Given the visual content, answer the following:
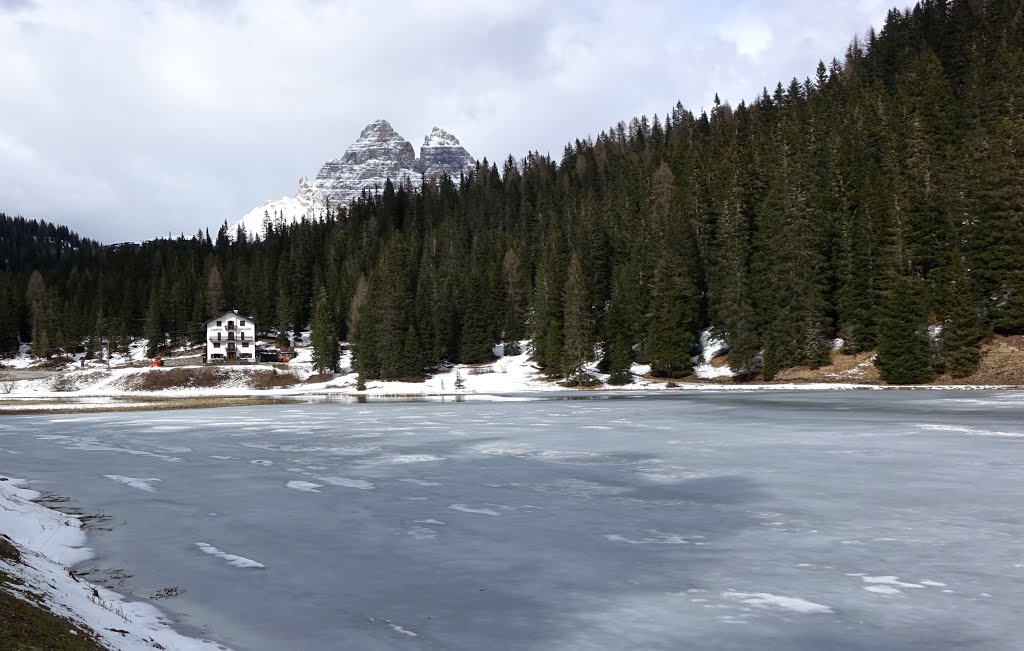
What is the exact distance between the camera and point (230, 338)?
118 metres

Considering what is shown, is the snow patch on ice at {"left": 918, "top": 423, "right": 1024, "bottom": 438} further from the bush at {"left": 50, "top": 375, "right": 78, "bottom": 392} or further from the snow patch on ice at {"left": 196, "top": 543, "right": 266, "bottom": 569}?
the bush at {"left": 50, "top": 375, "right": 78, "bottom": 392}

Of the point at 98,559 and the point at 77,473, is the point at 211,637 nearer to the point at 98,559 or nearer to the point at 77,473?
the point at 98,559

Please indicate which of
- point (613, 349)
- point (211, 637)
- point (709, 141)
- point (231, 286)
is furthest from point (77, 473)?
point (231, 286)

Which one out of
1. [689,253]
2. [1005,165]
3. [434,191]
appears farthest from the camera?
[434,191]

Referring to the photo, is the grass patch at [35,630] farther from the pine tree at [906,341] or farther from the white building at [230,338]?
the white building at [230,338]

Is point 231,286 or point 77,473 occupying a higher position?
point 231,286

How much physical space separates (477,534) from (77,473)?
1459cm

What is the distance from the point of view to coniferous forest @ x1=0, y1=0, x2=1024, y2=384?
201 feet

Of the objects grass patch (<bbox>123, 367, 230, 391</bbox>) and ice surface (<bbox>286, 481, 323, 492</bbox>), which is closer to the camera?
ice surface (<bbox>286, 481, 323, 492</bbox>)

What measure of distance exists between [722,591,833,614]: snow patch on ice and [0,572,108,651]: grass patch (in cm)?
703

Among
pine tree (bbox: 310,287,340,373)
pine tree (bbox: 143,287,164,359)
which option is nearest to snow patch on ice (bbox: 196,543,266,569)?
pine tree (bbox: 310,287,340,373)

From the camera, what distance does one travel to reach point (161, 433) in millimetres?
33250

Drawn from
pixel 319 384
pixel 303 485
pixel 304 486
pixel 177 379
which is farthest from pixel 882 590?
pixel 177 379

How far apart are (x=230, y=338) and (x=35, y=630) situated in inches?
4715
